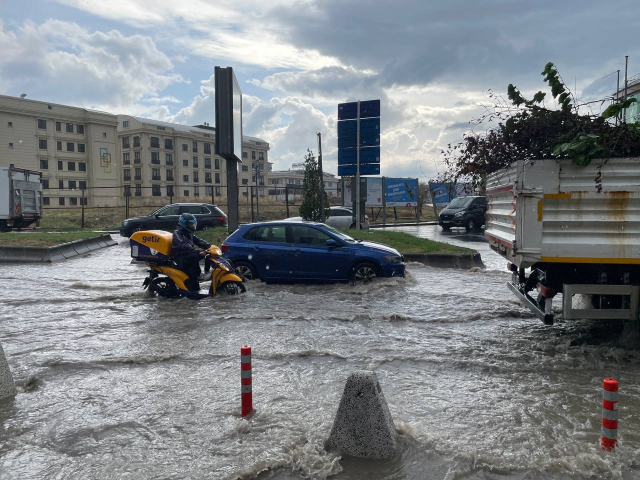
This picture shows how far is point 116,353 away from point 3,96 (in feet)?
235

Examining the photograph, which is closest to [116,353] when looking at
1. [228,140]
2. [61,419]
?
[61,419]

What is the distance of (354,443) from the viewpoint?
397cm

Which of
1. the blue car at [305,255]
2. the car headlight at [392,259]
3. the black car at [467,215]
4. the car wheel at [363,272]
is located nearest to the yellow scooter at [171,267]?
the blue car at [305,255]

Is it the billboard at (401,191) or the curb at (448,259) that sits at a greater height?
the billboard at (401,191)

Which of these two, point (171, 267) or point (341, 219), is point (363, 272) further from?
point (341, 219)

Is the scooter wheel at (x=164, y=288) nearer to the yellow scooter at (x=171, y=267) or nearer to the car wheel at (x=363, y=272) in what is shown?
the yellow scooter at (x=171, y=267)

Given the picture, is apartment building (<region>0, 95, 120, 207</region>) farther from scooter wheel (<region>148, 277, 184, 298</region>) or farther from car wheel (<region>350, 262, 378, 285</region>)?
car wheel (<region>350, 262, 378, 285</region>)

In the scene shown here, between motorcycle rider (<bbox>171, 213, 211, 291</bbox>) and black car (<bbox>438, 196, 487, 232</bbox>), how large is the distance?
18441 millimetres

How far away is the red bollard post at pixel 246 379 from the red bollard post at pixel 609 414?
2.64 meters

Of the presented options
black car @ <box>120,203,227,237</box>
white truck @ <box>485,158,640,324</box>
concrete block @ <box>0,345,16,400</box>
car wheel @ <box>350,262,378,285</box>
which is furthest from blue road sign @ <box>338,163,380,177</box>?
concrete block @ <box>0,345,16,400</box>

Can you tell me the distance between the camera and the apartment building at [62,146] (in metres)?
66.2

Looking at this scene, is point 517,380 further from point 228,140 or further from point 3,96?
point 3,96

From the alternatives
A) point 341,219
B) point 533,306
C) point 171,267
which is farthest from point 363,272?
point 341,219

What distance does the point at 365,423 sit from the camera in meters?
3.96
